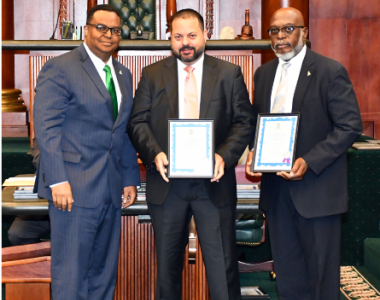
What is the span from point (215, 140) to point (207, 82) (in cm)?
27

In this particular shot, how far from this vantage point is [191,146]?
2201mm

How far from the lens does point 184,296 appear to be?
2.77 m

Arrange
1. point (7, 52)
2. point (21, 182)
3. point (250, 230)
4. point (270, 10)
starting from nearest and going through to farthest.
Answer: point (21, 182) < point (250, 230) < point (7, 52) < point (270, 10)

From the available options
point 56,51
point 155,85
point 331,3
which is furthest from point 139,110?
point 331,3

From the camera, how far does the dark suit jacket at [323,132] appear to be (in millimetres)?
2248

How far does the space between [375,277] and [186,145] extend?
2180 millimetres

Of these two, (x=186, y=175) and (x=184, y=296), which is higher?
(x=186, y=175)

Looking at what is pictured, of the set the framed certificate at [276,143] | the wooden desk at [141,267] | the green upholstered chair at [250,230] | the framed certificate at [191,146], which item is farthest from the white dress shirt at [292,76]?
the green upholstered chair at [250,230]

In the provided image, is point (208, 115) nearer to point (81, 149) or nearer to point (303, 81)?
point (303, 81)

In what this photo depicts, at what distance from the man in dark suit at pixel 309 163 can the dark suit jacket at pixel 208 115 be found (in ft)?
0.50

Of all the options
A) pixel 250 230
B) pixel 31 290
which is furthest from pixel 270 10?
pixel 31 290

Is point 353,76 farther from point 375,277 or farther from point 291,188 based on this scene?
point 291,188

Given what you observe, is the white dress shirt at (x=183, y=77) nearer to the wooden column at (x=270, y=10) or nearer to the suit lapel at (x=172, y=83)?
the suit lapel at (x=172, y=83)

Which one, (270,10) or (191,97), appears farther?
(270,10)
